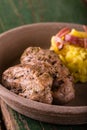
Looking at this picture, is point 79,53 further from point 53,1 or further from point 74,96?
point 53,1

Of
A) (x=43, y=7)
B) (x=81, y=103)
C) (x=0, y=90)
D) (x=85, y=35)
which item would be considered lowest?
(x=81, y=103)

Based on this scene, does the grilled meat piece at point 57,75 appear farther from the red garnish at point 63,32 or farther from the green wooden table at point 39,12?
the green wooden table at point 39,12

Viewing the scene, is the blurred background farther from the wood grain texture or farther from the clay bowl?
the wood grain texture

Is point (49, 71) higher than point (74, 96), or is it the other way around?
point (49, 71)

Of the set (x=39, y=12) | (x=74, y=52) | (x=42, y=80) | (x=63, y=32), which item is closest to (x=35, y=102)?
(x=42, y=80)

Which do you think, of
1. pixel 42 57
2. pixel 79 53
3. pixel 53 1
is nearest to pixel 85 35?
pixel 79 53

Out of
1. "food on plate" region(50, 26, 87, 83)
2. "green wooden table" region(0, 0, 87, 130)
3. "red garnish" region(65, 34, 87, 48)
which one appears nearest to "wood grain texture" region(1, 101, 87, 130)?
"food on plate" region(50, 26, 87, 83)
